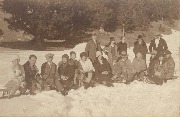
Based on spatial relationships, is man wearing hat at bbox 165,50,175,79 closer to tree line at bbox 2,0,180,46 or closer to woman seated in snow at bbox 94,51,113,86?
tree line at bbox 2,0,180,46

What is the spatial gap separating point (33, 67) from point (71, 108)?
1.08 m

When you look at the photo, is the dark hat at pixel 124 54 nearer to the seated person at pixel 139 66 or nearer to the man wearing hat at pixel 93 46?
the seated person at pixel 139 66

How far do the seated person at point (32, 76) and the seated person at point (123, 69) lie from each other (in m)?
1.50

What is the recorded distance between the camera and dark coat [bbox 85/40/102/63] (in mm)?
6386

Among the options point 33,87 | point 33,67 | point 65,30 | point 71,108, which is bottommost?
point 71,108

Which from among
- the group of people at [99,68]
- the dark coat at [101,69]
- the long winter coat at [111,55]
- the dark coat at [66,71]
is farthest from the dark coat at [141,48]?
the dark coat at [66,71]

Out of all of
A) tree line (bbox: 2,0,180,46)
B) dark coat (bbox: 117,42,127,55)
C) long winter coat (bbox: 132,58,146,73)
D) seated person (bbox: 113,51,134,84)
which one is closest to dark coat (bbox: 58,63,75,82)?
tree line (bbox: 2,0,180,46)

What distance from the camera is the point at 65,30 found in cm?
632

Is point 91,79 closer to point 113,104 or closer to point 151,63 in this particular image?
point 113,104

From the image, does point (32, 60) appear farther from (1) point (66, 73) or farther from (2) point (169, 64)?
(2) point (169, 64)

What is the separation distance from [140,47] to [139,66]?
14.8 inches

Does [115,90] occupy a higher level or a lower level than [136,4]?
lower

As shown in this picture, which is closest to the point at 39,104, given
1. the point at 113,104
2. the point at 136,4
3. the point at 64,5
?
the point at 113,104

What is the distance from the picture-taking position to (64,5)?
20.6 feet
